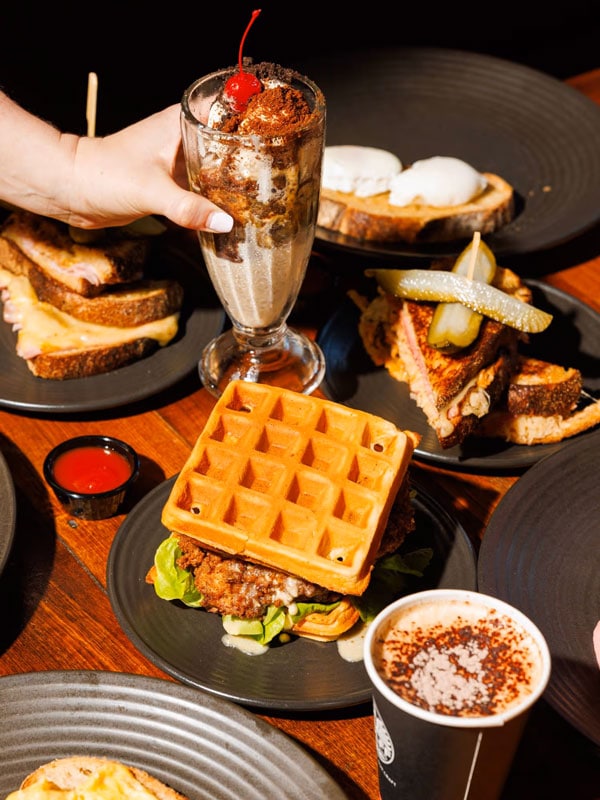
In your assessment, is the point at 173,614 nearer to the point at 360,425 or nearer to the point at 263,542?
the point at 263,542

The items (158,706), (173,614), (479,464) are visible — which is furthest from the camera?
(479,464)

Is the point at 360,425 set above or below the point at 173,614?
above

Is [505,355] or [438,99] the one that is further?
[438,99]

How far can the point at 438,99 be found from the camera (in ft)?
10.9

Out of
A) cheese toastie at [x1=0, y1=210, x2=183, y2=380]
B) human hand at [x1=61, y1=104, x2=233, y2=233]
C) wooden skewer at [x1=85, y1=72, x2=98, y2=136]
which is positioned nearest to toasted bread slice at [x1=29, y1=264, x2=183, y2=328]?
cheese toastie at [x1=0, y1=210, x2=183, y2=380]

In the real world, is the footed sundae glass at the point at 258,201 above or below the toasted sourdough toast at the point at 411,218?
above

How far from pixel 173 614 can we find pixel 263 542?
0.25 meters

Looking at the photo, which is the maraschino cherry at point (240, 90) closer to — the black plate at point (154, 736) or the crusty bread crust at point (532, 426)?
the crusty bread crust at point (532, 426)

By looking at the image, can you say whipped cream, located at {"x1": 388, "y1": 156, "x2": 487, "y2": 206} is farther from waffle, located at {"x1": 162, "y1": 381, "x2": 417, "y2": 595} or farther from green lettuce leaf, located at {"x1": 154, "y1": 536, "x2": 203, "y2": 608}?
green lettuce leaf, located at {"x1": 154, "y1": 536, "x2": 203, "y2": 608}

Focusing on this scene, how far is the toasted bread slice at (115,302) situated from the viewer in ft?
7.98

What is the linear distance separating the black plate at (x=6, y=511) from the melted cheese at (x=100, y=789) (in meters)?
0.50

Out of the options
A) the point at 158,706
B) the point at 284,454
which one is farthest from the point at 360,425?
the point at 158,706

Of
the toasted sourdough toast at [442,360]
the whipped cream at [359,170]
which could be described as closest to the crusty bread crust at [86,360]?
the toasted sourdough toast at [442,360]

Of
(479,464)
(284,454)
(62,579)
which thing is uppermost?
(284,454)
